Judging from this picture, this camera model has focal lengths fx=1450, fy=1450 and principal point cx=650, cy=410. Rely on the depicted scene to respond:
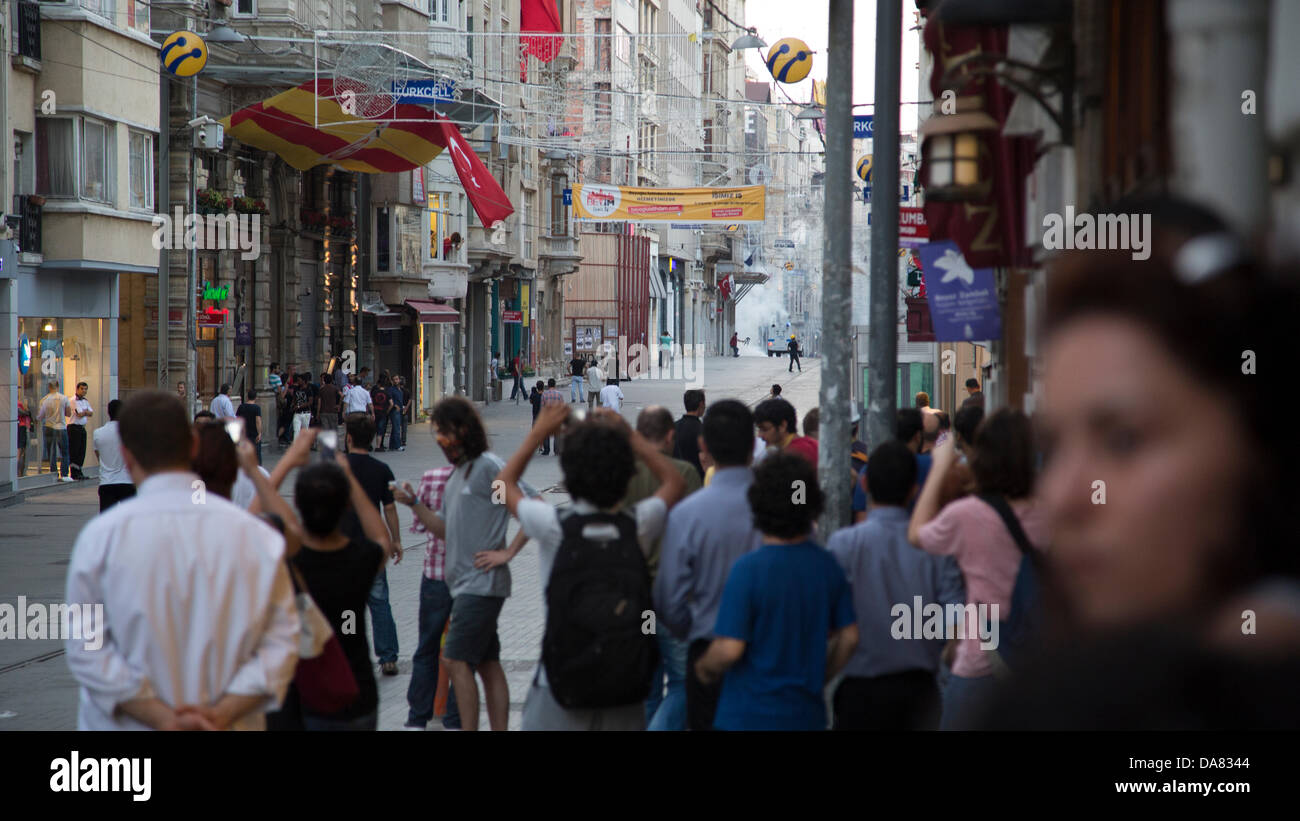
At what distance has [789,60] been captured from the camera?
77.8 feet

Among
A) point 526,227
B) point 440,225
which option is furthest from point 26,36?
point 526,227

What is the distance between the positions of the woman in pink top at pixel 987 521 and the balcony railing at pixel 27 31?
2371 centimetres

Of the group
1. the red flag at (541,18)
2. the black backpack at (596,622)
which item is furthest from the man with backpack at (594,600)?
the red flag at (541,18)

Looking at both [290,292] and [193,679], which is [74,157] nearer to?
[290,292]

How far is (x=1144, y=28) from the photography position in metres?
2.35

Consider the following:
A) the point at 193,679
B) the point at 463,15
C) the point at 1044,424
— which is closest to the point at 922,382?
the point at 193,679

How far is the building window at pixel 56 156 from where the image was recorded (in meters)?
26.0

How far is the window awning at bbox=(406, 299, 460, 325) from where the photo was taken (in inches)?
1779

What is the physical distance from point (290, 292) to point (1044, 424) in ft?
125

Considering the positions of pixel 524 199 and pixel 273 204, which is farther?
pixel 524 199

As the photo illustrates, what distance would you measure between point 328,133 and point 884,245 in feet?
73.5

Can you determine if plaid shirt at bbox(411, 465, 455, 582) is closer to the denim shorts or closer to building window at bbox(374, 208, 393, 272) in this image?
the denim shorts

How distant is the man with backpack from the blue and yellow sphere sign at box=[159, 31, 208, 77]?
75.7ft

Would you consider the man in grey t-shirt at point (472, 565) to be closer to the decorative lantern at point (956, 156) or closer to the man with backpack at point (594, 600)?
the man with backpack at point (594, 600)
